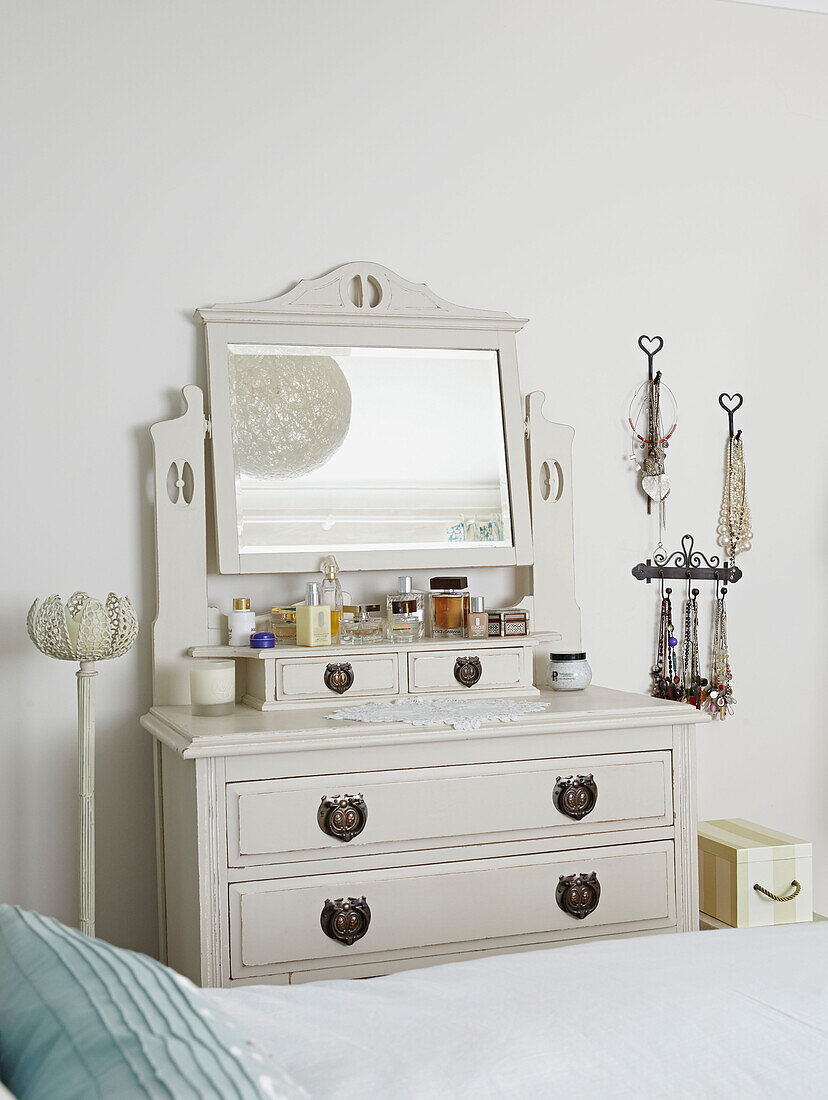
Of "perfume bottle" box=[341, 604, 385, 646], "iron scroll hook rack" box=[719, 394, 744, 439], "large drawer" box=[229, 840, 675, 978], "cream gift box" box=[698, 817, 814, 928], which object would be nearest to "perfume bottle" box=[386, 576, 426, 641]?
"perfume bottle" box=[341, 604, 385, 646]

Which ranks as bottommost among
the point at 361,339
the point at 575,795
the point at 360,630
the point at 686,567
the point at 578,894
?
the point at 578,894

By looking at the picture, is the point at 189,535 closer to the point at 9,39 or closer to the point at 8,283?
the point at 8,283

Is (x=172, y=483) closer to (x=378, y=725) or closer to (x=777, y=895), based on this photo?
(x=378, y=725)

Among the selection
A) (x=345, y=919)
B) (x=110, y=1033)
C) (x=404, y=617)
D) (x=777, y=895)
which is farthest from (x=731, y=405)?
(x=110, y=1033)

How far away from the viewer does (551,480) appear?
8.34ft

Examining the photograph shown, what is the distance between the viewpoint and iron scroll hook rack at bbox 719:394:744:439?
2.73 meters

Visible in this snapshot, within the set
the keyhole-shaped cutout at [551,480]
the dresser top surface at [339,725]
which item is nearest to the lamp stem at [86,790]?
the dresser top surface at [339,725]

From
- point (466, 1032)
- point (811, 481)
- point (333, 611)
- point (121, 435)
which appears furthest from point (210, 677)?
point (811, 481)

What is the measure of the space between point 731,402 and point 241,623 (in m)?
1.40

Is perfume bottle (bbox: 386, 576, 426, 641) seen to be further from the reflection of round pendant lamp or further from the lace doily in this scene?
the reflection of round pendant lamp

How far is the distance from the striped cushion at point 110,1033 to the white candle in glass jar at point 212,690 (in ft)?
3.75

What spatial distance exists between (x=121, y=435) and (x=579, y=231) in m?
1.23

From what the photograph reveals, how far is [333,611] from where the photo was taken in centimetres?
225

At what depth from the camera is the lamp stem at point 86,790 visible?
204 cm
